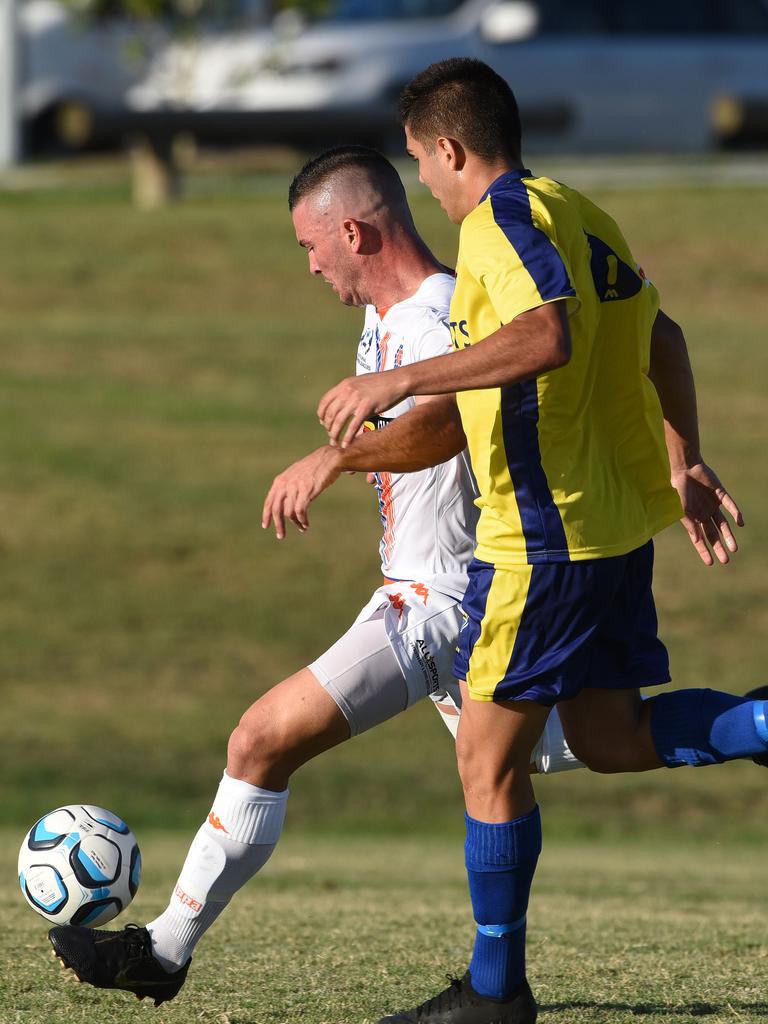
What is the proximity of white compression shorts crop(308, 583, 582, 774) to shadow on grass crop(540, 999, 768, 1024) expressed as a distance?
642 millimetres

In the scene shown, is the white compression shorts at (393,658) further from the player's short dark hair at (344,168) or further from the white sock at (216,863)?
the player's short dark hair at (344,168)

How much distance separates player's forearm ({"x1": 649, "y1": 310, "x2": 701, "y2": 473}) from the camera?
4.81m

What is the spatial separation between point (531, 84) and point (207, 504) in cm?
1070

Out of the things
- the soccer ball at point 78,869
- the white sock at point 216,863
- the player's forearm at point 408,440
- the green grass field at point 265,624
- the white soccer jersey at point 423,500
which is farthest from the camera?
the green grass field at point 265,624

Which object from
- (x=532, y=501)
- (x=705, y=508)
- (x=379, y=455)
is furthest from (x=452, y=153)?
(x=705, y=508)

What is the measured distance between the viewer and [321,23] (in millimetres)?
24406

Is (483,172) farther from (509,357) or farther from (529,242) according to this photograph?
(509,357)

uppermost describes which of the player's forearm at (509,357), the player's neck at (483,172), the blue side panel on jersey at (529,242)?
the player's neck at (483,172)

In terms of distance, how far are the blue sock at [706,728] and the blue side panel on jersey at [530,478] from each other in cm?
60

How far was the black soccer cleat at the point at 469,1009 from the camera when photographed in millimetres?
4473

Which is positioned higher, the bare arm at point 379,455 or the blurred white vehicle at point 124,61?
the blurred white vehicle at point 124,61

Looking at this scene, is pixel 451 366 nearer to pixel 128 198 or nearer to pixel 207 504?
pixel 207 504

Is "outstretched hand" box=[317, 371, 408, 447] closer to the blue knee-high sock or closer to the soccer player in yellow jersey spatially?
the soccer player in yellow jersey

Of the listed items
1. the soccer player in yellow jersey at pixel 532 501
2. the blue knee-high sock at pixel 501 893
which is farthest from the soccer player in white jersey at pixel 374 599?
the blue knee-high sock at pixel 501 893
